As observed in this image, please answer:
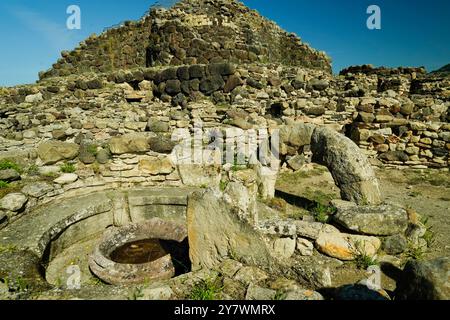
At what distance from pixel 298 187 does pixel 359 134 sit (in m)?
2.89

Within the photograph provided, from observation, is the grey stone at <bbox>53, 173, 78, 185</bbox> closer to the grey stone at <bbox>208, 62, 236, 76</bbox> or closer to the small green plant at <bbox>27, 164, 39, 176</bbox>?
the small green plant at <bbox>27, 164, 39, 176</bbox>

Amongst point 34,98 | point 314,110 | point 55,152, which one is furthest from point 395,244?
point 34,98

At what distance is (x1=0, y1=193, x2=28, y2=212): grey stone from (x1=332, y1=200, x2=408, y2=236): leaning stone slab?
374 centimetres

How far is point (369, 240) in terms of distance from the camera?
9.08 ft

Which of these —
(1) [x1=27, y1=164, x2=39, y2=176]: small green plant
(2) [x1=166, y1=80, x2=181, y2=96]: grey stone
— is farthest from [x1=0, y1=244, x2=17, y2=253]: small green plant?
(2) [x1=166, y1=80, x2=181, y2=96]: grey stone

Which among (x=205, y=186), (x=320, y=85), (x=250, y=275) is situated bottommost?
(x=250, y=275)

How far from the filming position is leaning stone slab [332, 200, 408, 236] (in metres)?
2.79

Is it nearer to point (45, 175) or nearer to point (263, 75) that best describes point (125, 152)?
point (45, 175)

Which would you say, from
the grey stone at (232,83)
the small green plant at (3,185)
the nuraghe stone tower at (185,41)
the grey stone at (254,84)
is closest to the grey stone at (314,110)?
the grey stone at (254,84)

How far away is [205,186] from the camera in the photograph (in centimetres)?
446

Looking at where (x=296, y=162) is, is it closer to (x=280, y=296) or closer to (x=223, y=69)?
(x=223, y=69)

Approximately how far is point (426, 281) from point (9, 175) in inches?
184

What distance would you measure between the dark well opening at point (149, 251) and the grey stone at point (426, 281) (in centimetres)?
226

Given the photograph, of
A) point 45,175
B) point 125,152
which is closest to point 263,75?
point 125,152
